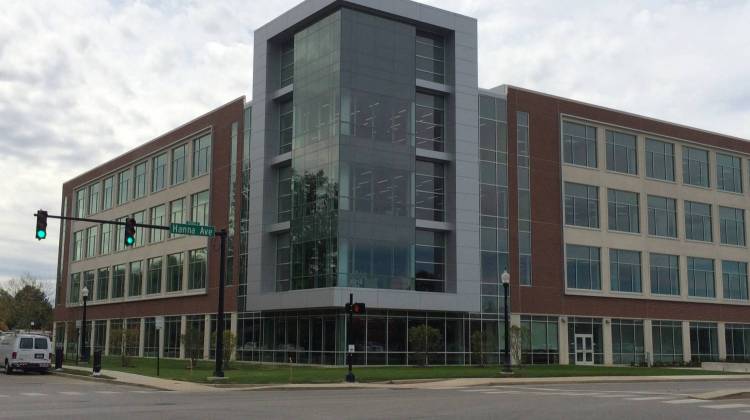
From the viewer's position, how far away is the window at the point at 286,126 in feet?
189

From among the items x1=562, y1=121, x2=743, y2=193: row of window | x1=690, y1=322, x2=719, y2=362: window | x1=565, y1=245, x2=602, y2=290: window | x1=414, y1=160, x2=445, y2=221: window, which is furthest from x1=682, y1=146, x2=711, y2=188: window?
x1=414, y1=160, x2=445, y2=221: window

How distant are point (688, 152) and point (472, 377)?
36.5 m

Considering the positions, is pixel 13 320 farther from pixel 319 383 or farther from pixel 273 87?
pixel 319 383

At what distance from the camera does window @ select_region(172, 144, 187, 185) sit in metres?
70.6

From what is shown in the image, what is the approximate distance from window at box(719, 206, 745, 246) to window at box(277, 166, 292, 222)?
1436 inches

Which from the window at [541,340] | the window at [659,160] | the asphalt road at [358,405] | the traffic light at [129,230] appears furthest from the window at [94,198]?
the asphalt road at [358,405]

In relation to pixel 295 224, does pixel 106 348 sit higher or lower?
lower

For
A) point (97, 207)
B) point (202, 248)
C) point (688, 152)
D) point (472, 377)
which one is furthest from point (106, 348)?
point (688, 152)

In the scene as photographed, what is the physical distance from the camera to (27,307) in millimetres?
132125

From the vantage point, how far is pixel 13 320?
445ft

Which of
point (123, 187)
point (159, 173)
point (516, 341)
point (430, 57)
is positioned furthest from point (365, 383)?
point (123, 187)

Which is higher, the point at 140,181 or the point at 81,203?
the point at 140,181

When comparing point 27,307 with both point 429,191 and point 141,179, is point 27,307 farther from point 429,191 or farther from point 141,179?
point 429,191

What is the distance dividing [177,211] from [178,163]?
13.7ft
